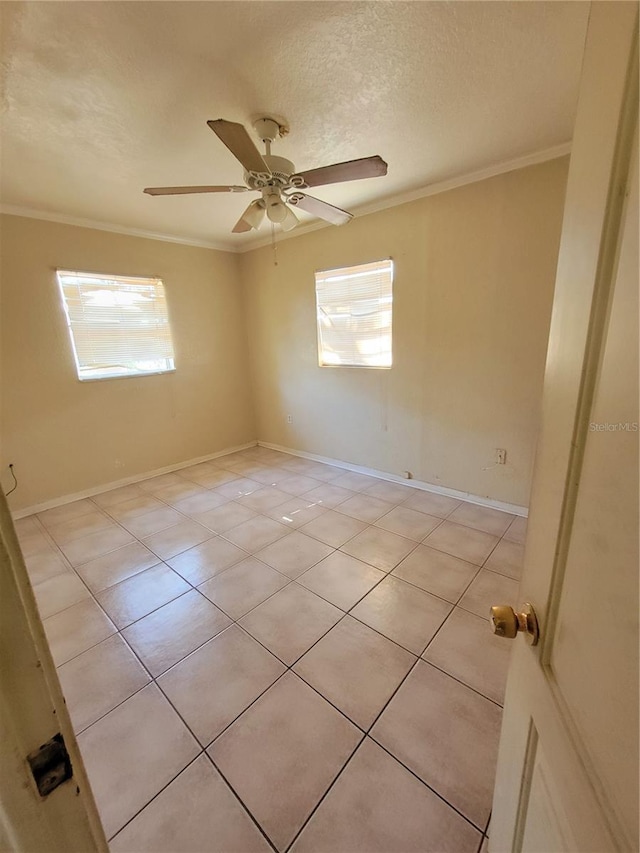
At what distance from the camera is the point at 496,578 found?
1992 mm

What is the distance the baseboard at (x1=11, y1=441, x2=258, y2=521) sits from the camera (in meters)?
3.03

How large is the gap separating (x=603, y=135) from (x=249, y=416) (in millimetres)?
4450

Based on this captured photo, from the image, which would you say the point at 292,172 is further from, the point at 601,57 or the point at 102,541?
the point at 102,541

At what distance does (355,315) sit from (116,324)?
2.33 meters

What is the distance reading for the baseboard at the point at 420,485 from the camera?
2.74 metres

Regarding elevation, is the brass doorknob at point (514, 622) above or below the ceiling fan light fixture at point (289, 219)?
below

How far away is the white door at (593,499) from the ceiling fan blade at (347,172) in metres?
1.30

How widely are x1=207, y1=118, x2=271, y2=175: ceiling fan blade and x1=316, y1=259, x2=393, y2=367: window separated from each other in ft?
5.31

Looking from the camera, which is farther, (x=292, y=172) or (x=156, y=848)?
(x=292, y=172)

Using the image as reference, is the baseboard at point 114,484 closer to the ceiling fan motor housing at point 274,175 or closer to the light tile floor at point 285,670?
the light tile floor at point 285,670

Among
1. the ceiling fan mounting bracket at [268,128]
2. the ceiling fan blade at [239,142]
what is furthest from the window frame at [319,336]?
the ceiling fan blade at [239,142]

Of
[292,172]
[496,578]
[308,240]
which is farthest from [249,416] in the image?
[496,578]

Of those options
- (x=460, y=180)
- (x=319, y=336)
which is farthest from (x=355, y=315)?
(x=460, y=180)

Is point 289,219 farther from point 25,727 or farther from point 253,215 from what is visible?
point 25,727
